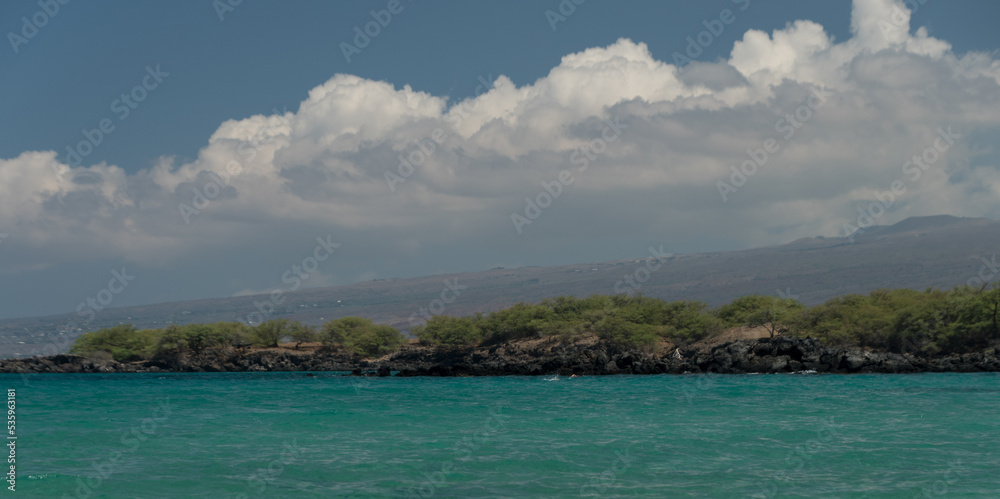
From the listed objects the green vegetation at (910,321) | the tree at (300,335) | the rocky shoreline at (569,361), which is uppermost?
the green vegetation at (910,321)

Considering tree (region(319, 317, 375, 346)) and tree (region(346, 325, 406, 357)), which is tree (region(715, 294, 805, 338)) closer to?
tree (region(346, 325, 406, 357))

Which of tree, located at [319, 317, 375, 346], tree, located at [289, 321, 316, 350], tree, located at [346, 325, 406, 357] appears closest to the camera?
tree, located at [346, 325, 406, 357]

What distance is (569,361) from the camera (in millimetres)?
79125

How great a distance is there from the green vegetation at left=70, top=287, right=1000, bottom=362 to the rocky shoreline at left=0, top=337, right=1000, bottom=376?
2.66 meters

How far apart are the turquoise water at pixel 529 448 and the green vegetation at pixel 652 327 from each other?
3820 cm

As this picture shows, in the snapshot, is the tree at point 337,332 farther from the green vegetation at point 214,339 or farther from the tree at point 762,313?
the tree at point 762,313

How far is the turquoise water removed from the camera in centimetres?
1725

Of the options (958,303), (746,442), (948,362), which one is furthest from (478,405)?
(958,303)

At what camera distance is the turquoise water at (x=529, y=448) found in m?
17.2

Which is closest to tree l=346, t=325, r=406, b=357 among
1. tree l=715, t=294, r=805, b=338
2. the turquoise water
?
tree l=715, t=294, r=805, b=338

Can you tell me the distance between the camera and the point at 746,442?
23375mm

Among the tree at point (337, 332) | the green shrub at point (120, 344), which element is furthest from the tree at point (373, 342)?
the green shrub at point (120, 344)

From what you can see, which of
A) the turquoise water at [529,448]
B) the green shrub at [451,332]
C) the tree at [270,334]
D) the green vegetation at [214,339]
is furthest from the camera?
the tree at [270,334]

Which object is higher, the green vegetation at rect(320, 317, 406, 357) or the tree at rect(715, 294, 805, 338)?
the tree at rect(715, 294, 805, 338)
